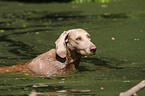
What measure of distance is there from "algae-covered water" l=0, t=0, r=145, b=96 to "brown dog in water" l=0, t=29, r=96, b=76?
0.82ft

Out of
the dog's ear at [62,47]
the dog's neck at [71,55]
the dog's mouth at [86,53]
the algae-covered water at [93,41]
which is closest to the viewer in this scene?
the algae-covered water at [93,41]

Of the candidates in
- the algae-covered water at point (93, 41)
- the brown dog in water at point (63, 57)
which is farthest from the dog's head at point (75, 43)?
the algae-covered water at point (93, 41)

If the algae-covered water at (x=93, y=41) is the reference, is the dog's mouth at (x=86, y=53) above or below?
above

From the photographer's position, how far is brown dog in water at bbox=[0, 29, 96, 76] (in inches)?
347

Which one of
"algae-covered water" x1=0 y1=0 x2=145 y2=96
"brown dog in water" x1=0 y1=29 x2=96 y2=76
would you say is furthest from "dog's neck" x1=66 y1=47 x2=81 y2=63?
"algae-covered water" x1=0 y1=0 x2=145 y2=96

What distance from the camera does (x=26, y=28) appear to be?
16797 millimetres

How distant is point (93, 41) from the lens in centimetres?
1358

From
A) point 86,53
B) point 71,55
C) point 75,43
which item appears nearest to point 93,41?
point 71,55

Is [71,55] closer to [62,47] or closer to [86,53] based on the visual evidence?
[62,47]

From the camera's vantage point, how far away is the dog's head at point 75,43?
865 cm

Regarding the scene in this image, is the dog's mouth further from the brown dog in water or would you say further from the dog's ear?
the dog's ear

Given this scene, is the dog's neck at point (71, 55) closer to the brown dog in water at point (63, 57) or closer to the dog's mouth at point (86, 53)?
the brown dog in water at point (63, 57)

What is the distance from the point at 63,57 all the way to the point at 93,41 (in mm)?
4867

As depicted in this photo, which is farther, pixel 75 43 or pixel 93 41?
pixel 93 41
